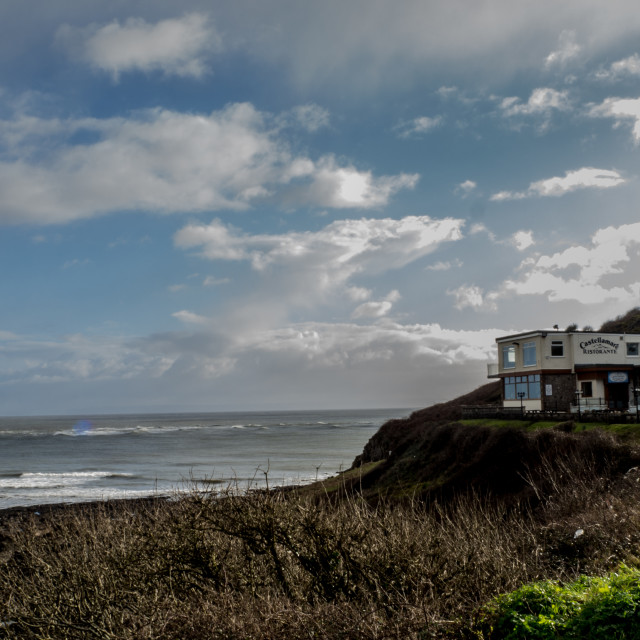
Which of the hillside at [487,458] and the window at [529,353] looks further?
the window at [529,353]

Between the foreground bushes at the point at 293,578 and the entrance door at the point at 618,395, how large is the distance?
3132cm

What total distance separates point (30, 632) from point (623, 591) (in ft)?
29.0

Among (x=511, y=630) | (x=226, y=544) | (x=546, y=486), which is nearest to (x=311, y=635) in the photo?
(x=511, y=630)

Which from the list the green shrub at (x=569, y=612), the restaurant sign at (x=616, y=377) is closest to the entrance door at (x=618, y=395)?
the restaurant sign at (x=616, y=377)

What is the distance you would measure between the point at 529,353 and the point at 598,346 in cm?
465

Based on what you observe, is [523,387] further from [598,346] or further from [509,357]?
[598,346]

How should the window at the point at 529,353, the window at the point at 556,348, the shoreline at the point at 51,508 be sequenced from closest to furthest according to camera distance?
the shoreline at the point at 51,508
the window at the point at 556,348
the window at the point at 529,353

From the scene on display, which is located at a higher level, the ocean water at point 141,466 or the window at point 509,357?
the window at point 509,357

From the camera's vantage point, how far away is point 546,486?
27719mm

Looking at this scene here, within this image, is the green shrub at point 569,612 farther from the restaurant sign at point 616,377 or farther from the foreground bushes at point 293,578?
the restaurant sign at point 616,377

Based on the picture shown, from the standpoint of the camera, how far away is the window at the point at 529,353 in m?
44.3

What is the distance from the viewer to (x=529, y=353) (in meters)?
44.9

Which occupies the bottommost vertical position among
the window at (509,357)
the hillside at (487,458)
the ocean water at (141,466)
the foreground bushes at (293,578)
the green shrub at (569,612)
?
the ocean water at (141,466)

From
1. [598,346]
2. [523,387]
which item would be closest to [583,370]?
[598,346]
